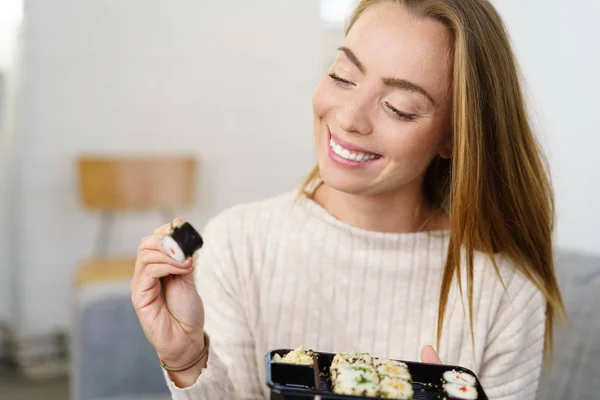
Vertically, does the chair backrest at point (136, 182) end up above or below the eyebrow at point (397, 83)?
below

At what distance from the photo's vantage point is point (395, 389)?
690 millimetres

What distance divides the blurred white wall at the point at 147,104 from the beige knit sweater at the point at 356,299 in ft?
6.90

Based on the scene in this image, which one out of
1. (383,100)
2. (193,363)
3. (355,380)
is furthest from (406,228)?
(355,380)

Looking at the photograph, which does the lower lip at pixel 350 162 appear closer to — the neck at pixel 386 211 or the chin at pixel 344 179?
the chin at pixel 344 179

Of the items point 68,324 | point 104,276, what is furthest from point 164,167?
point 68,324

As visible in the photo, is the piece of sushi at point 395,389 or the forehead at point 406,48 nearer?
the piece of sushi at point 395,389

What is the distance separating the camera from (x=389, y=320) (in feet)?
4.03

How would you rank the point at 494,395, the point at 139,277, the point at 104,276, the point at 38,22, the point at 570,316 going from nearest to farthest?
the point at 139,277 → the point at 494,395 → the point at 570,316 → the point at 104,276 → the point at 38,22

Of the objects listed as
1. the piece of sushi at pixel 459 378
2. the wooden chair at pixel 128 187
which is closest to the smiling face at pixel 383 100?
the piece of sushi at pixel 459 378

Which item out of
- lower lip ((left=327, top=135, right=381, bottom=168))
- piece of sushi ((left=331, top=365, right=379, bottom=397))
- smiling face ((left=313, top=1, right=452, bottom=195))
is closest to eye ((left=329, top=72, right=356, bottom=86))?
smiling face ((left=313, top=1, right=452, bottom=195))

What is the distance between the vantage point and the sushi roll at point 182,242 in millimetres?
820

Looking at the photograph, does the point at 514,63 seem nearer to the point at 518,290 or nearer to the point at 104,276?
the point at 518,290

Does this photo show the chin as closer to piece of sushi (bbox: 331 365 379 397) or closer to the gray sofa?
piece of sushi (bbox: 331 365 379 397)

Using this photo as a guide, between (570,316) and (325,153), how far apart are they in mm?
829
